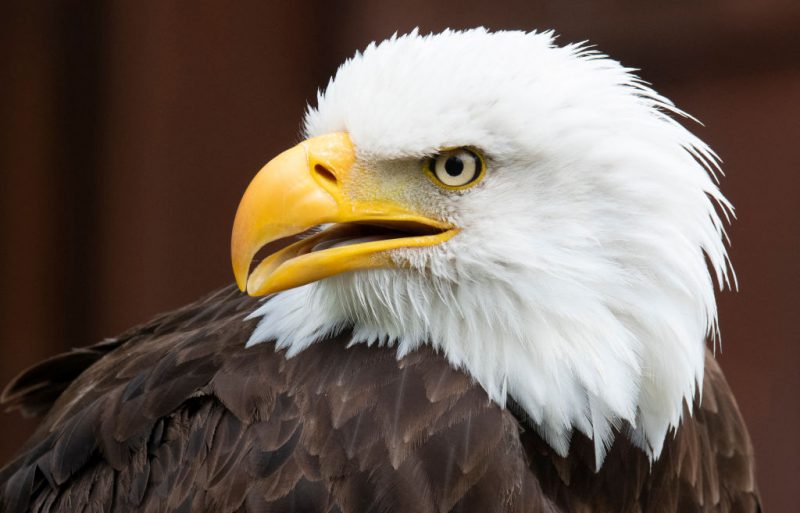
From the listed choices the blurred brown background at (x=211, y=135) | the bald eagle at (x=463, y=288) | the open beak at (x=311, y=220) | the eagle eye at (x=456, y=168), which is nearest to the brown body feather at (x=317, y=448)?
the bald eagle at (x=463, y=288)

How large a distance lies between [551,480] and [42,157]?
9.44 ft

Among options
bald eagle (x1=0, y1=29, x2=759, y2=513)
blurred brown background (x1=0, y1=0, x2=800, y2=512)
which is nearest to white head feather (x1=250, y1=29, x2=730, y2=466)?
bald eagle (x1=0, y1=29, x2=759, y2=513)

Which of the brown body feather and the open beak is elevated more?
the open beak

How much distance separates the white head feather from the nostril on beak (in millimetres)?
68

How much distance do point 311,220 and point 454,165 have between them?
0.27m

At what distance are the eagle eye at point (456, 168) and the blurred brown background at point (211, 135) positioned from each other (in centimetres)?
221

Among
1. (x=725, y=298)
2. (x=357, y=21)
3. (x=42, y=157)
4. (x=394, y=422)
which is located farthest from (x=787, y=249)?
(x=42, y=157)

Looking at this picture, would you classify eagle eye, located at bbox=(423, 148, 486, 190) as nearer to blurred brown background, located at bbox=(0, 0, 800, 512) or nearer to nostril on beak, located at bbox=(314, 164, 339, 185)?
nostril on beak, located at bbox=(314, 164, 339, 185)

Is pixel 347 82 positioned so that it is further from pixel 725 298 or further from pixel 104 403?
pixel 725 298

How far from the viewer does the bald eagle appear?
1.92m

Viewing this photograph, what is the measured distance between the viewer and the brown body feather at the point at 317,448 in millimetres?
1948

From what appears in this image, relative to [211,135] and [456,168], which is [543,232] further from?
[211,135]

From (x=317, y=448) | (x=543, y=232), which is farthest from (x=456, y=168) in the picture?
(x=317, y=448)

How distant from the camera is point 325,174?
6.40 feet
